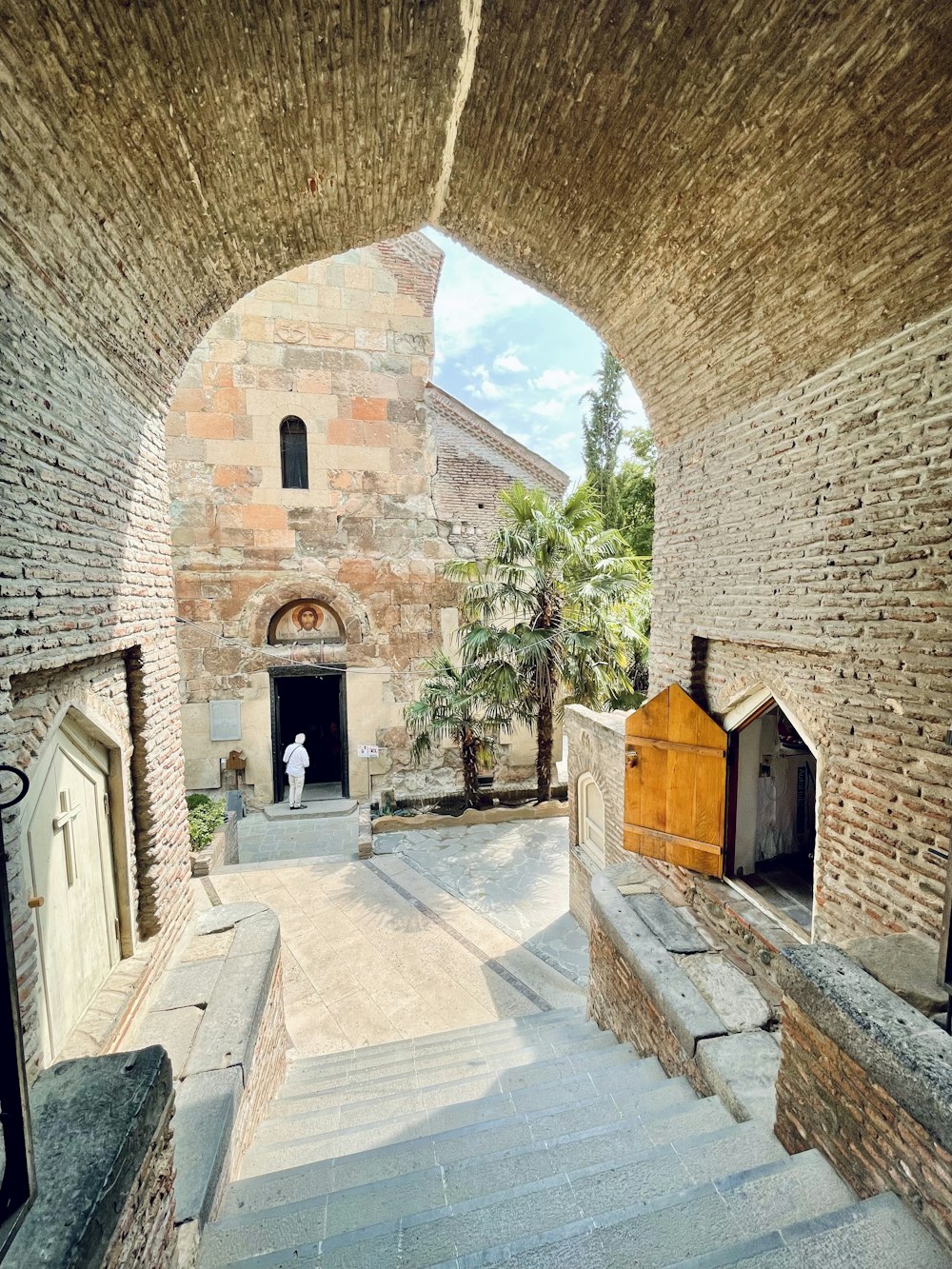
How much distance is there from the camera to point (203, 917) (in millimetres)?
4766

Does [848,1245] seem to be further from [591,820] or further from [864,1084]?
[591,820]

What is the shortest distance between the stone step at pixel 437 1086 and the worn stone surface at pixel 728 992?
794 mm

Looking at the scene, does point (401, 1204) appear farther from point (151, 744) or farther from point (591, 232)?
point (591, 232)

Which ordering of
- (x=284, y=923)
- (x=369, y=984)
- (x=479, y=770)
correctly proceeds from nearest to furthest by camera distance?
(x=369, y=984)
(x=284, y=923)
(x=479, y=770)

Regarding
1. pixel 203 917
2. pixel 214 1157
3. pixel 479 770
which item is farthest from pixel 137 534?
pixel 479 770

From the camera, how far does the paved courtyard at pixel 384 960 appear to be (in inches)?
214

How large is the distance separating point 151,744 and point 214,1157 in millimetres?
2477

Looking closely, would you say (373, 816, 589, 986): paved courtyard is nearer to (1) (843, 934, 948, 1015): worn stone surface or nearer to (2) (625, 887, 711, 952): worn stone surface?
(2) (625, 887, 711, 952): worn stone surface

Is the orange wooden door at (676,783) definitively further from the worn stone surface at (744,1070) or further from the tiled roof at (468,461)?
the tiled roof at (468,461)

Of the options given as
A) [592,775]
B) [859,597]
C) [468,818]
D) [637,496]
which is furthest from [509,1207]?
[637,496]

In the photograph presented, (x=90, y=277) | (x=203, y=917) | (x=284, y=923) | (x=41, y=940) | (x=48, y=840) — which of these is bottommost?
(x=284, y=923)

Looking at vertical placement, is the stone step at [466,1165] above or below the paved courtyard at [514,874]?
above

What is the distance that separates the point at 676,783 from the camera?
4.79m

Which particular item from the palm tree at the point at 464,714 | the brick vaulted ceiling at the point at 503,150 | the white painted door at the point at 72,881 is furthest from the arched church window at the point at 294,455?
the white painted door at the point at 72,881
